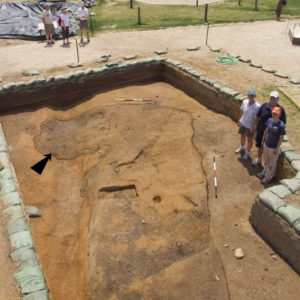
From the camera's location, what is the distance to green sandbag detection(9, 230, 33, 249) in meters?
4.52

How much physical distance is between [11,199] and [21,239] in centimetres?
97

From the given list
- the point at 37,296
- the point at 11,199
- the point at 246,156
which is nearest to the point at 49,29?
the point at 11,199

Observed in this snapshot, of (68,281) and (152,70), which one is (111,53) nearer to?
(152,70)

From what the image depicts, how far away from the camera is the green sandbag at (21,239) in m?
4.52

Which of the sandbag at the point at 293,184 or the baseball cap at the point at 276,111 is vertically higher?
the baseball cap at the point at 276,111

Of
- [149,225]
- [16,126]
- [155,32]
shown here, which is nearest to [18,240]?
[149,225]

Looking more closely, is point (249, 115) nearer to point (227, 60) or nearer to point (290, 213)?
point (290, 213)

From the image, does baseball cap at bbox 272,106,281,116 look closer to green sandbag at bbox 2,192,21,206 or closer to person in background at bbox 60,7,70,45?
green sandbag at bbox 2,192,21,206

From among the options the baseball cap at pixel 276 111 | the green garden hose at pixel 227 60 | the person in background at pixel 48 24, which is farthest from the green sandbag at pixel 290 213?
the person in background at pixel 48 24

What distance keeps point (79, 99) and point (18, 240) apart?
6.51 metres

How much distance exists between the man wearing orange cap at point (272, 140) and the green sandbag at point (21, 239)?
4428mm

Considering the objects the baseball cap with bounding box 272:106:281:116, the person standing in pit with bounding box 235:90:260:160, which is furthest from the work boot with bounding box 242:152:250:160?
the baseball cap with bounding box 272:106:281:116

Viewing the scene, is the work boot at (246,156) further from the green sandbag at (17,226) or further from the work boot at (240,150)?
the green sandbag at (17,226)

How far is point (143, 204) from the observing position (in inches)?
250
